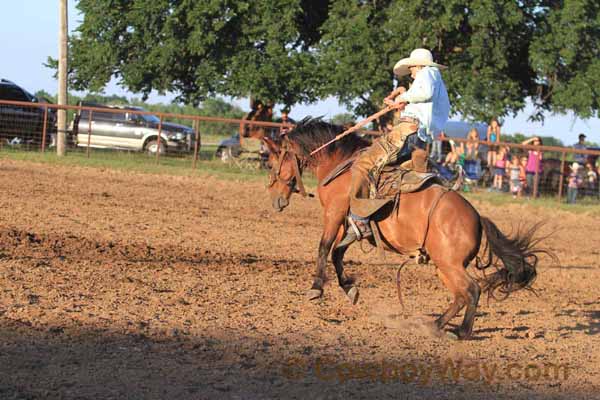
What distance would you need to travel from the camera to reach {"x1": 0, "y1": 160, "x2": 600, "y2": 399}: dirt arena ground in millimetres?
5797

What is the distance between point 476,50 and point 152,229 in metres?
16.5

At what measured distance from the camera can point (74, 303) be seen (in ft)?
24.5

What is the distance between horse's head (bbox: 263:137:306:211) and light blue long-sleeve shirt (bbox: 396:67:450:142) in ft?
5.05

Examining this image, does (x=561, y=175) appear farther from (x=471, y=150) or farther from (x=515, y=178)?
(x=471, y=150)

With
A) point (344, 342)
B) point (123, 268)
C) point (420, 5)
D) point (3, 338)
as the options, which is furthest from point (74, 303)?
point (420, 5)

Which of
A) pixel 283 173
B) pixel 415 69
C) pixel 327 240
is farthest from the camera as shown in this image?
pixel 283 173

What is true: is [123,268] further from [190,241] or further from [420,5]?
[420,5]

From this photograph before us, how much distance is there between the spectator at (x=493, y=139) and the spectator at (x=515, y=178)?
48cm

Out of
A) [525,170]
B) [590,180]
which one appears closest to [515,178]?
[525,170]

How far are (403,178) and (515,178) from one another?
14972mm

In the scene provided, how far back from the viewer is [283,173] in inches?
362

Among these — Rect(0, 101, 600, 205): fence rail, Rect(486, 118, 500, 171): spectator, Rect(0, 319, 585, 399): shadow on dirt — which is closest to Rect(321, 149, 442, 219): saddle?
Rect(0, 319, 585, 399): shadow on dirt

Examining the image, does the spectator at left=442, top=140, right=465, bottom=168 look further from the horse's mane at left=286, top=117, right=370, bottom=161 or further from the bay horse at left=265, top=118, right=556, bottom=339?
the bay horse at left=265, top=118, right=556, bottom=339

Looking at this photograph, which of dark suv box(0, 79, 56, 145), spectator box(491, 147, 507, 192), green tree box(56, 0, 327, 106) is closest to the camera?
spectator box(491, 147, 507, 192)
